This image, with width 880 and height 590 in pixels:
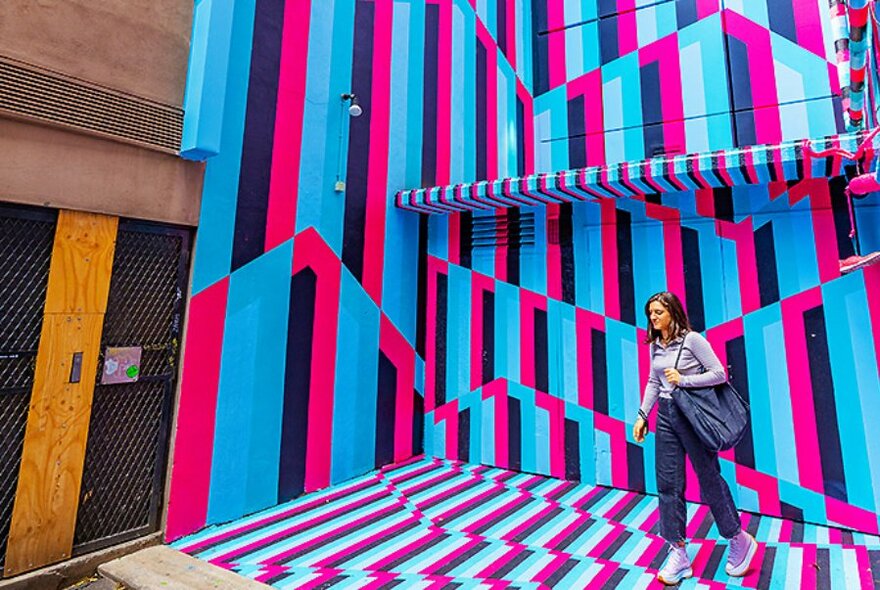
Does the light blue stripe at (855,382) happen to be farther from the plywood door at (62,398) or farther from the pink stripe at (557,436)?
the plywood door at (62,398)

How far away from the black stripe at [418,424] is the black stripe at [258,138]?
7.03 ft

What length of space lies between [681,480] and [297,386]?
263 centimetres

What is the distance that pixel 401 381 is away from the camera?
4621mm

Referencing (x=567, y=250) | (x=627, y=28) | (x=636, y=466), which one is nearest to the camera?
(x=636, y=466)

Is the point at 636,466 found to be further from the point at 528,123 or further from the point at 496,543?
the point at 528,123

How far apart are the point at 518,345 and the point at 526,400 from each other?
490 mm

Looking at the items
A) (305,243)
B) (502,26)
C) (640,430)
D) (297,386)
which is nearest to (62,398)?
(297,386)

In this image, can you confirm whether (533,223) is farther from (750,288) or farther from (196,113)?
(196,113)

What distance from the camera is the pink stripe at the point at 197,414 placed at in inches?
117

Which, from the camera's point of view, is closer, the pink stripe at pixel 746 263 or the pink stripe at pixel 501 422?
the pink stripe at pixel 746 263

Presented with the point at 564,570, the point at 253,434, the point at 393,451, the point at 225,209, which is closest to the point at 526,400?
the point at 393,451

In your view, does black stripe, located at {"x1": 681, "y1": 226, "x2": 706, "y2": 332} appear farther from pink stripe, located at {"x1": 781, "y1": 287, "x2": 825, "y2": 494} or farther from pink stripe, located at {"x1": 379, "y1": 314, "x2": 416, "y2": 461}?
pink stripe, located at {"x1": 379, "y1": 314, "x2": 416, "y2": 461}

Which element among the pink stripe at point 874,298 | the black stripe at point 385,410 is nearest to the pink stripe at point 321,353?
the black stripe at point 385,410

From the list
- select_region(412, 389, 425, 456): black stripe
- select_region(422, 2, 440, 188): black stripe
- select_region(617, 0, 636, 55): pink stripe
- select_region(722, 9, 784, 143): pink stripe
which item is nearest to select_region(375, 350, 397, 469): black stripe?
select_region(412, 389, 425, 456): black stripe
